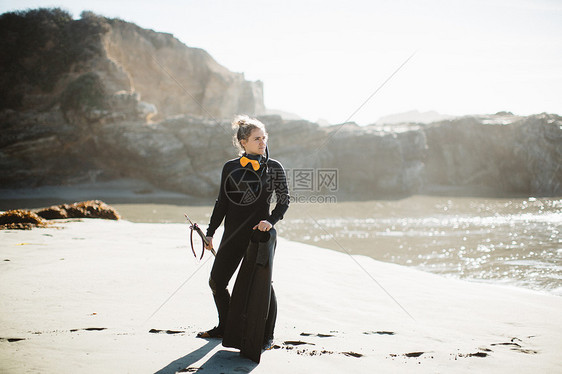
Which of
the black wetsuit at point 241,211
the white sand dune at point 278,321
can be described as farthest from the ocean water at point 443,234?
the black wetsuit at point 241,211

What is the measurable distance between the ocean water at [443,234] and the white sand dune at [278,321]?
1.85 m

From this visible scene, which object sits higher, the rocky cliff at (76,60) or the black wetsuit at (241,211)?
the rocky cliff at (76,60)

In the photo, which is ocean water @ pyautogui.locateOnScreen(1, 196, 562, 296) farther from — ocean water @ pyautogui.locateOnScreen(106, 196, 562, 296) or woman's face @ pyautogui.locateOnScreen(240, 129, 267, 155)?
woman's face @ pyautogui.locateOnScreen(240, 129, 267, 155)

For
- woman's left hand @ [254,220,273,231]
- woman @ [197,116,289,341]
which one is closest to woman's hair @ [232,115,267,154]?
woman @ [197,116,289,341]

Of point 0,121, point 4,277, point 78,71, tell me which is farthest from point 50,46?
point 4,277

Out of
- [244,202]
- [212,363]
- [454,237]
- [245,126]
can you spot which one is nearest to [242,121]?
[245,126]

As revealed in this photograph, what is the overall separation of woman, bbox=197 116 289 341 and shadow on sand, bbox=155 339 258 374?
0.28m

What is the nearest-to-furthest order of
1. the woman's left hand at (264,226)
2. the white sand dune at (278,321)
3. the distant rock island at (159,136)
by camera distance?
the white sand dune at (278,321) → the woman's left hand at (264,226) → the distant rock island at (159,136)

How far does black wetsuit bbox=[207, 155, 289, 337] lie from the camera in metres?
2.79

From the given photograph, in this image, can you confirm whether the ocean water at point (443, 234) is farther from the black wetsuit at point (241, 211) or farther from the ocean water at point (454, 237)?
the black wetsuit at point (241, 211)

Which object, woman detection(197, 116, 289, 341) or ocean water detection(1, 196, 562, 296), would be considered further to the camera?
ocean water detection(1, 196, 562, 296)

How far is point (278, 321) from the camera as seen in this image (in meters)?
3.26

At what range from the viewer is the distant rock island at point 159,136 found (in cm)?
2112

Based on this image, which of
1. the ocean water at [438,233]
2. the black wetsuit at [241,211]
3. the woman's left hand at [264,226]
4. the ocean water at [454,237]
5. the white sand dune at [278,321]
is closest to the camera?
the white sand dune at [278,321]
